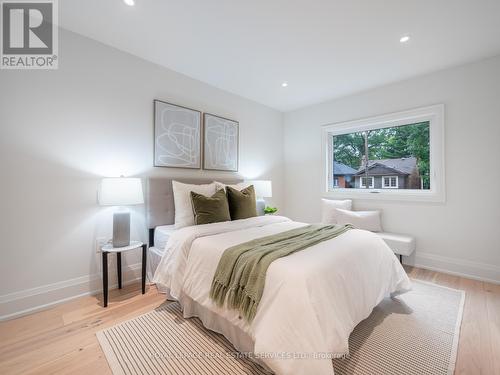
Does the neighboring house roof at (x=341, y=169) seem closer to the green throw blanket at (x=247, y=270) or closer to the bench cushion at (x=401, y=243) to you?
the bench cushion at (x=401, y=243)

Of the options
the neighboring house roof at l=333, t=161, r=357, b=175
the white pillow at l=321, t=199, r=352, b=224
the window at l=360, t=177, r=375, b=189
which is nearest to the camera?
the white pillow at l=321, t=199, r=352, b=224

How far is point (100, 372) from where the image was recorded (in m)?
1.42

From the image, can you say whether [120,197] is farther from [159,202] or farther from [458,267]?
[458,267]

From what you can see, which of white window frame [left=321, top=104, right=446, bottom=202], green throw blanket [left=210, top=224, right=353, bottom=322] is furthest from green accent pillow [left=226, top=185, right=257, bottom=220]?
white window frame [left=321, top=104, right=446, bottom=202]

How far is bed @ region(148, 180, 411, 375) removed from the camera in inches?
46.9

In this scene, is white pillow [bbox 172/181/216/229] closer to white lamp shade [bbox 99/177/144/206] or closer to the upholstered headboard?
the upholstered headboard

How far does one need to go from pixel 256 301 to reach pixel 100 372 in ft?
3.51

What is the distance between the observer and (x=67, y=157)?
7.38 ft

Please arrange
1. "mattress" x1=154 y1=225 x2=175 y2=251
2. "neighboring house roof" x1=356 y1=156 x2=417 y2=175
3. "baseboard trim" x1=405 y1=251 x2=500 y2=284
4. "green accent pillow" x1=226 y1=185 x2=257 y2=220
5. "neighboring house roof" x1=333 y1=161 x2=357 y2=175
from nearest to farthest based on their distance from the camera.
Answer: "mattress" x1=154 y1=225 x2=175 y2=251
"baseboard trim" x1=405 y1=251 x2=500 y2=284
"green accent pillow" x1=226 y1=185 x2=257 y2=220
"neighboring house roof" x1=356 y1=156 x2=417 y2=175
"neighboring house roof" x1=333 y1=161 x2=357 y2=175

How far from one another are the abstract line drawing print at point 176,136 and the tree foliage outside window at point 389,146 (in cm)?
256

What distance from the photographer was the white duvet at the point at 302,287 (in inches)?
46.7

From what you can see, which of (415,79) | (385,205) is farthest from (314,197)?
(415,79)

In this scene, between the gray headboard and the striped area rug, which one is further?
the gray headboard

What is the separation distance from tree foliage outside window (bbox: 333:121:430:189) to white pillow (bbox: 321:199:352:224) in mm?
698
